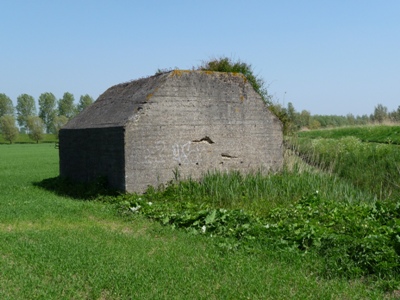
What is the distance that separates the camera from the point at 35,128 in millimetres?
87688

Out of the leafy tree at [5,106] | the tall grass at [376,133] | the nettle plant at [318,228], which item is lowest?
the nettle plant at [318,228]

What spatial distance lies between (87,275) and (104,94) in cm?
1167

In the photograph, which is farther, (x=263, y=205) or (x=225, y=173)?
(x=225, y=173)

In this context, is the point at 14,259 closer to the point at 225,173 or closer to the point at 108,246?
the point at 108,246

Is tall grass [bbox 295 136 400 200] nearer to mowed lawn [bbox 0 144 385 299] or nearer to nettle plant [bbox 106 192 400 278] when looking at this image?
nettle plant [bbox 106 192 400 278]

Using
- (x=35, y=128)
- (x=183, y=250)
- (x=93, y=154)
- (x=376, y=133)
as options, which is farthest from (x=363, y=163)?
(x=35, y=128)

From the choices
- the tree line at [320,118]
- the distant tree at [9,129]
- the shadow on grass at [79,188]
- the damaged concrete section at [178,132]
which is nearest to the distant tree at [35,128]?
the distant tree at [9,129]

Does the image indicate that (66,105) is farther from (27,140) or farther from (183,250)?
(183,250)

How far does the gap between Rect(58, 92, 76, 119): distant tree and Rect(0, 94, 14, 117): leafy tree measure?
9685 millimetres

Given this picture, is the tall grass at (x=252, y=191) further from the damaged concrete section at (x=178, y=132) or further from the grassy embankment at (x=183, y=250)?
the damaged concrete section at (x=178, y=132)

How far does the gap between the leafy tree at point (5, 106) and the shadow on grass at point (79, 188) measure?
325 feet

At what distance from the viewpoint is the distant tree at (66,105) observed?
369 ft

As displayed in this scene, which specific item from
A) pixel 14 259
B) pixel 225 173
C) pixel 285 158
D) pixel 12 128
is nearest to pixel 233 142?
pixel 225 173

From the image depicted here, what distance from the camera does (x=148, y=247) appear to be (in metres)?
8.63
